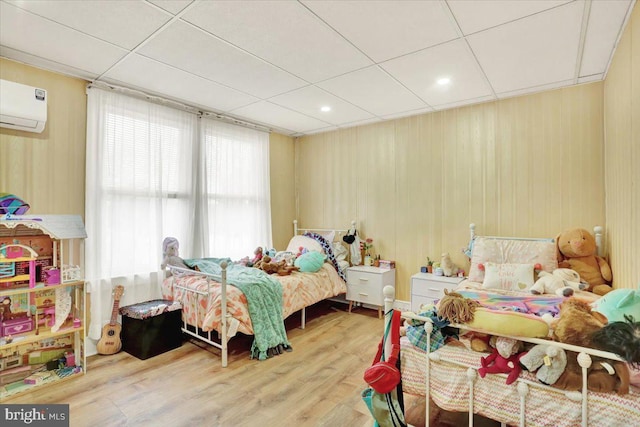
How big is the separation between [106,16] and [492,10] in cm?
232

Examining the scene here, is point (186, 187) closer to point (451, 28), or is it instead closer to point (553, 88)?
point (451, 28)

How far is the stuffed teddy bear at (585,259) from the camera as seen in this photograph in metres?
2.62

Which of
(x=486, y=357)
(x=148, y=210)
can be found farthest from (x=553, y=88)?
(x=148, y=210)

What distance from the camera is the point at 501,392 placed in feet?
4.66

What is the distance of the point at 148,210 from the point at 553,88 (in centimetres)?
415

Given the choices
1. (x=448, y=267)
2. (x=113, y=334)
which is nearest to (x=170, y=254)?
(x=113, y=334)

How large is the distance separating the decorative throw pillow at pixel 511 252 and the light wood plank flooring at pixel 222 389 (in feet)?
4.33

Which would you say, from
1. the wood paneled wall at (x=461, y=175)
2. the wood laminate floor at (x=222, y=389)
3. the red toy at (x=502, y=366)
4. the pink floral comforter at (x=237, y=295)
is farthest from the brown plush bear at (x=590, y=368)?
the pink floral comforter at (x=237, y=295)

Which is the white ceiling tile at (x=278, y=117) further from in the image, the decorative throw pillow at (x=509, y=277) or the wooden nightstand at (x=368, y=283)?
the decorative throw pillow at (x=509, y=277)

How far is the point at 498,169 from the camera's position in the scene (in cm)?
335

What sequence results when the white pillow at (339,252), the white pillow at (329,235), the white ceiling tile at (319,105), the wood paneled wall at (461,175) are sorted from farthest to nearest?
the white pillow at (329,235)
the white pillow at (339,252)
the white ceiling tile at (319,105)
the wood paneled wall at (461,175)

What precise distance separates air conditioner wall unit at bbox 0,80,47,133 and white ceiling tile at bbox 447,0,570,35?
9.92 feet

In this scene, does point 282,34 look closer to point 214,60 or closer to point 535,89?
point 214,60

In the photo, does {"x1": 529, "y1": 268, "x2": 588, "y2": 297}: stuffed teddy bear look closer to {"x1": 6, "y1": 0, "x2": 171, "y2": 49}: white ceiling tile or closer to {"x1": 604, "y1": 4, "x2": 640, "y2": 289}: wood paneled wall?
{"x1": 604, "y1": 4, "x2": 640, "y2": 289}: wood paneled wall
